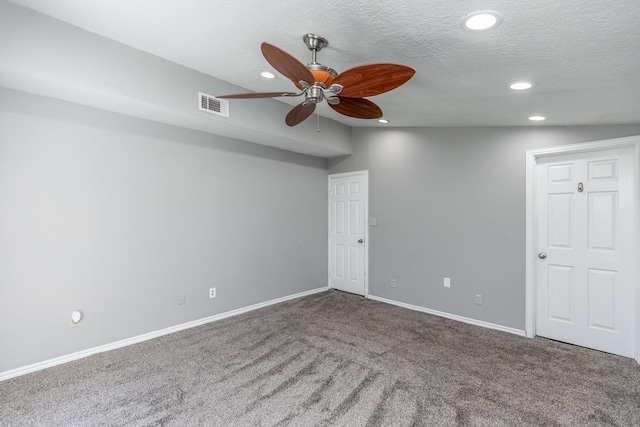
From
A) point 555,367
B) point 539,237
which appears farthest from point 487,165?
point 555,367

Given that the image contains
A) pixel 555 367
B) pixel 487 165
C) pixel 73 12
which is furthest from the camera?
pixel 487 165

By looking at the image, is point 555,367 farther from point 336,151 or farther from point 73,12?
point 73,12

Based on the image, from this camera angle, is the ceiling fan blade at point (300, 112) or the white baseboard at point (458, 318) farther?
the white baseboard at point (458, 318)

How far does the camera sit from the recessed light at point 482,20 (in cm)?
162

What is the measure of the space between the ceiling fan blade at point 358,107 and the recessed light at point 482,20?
30.3 inches

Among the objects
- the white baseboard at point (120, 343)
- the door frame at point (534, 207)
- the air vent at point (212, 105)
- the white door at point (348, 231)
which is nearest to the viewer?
the white baseboard at point (120, 343)

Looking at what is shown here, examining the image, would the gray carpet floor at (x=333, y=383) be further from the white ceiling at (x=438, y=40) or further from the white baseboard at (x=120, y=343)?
the white ceiling at (x=438, y=40)

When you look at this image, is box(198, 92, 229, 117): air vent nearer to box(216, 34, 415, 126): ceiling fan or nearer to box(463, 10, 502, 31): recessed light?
box(216, 34, 415, 126): ceiling fan

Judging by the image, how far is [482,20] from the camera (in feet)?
5.49

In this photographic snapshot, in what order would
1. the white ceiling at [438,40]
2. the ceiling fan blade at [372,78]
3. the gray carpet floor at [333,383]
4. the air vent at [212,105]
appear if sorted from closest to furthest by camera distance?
the white ceiling at [438,40] < the ceiling fan blade at [372,78] < the gray carpet floor at [333,383] < the air vent at [212,105]

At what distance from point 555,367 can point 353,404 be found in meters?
1.94

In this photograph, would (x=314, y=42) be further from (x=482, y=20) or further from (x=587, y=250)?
(x=587, y=250)

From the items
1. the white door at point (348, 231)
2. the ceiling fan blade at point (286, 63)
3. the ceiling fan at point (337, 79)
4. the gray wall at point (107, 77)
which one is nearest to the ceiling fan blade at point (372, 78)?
the ceiling fan at point (337, 79)

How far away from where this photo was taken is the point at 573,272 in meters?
3.36
